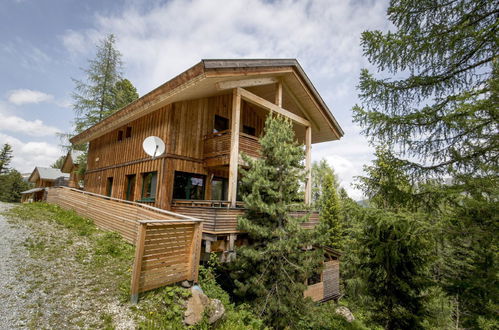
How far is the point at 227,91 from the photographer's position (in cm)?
1133

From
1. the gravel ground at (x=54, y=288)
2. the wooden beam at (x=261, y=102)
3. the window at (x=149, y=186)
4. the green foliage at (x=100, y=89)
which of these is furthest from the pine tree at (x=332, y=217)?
the green foliage at (x=100, y=89)

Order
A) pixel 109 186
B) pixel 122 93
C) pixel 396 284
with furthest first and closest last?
pixel 122 93, pixel 109 186, pixel 396 284

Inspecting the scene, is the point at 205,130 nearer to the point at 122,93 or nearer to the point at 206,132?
the point at 206,132

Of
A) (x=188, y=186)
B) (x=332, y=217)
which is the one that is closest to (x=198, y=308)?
(x=188, y=186)

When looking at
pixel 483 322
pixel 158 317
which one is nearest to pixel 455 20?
pixel 483 322

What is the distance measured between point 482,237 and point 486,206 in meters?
0.60

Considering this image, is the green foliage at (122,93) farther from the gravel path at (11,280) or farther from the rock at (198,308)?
the rock at (198,308)

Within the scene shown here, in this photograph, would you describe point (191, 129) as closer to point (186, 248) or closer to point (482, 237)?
point (186, 248)

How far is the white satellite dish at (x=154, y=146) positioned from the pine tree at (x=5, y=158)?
4729cm

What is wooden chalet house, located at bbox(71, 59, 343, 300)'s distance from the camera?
27.4ft

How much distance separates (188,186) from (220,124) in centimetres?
351

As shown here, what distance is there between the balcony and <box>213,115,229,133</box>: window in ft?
3.41

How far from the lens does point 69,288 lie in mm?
5117

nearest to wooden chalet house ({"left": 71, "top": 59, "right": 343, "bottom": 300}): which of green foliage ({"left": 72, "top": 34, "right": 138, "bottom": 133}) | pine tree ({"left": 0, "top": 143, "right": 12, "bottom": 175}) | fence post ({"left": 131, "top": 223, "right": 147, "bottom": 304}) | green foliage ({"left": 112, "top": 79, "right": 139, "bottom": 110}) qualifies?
fence post ({"left": 131, "top": 223, "right": 147, "bottom": 304})
